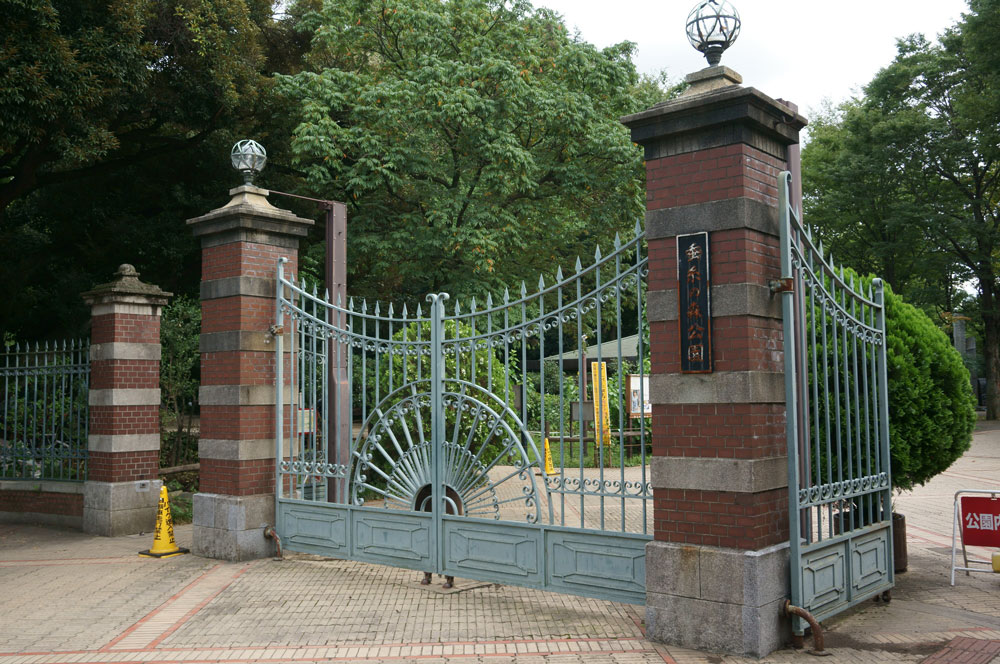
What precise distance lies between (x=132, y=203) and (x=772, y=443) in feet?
50.8

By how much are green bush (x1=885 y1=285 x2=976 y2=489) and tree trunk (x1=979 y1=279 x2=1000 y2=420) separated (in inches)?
904

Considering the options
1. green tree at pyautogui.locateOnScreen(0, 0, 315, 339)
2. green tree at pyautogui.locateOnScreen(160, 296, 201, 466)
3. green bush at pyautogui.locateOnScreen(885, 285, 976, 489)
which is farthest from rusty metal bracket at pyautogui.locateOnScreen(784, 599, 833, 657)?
green tree at pyautogui.locateOnScreen(0, 0, 315, 339)

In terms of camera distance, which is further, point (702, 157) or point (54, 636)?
point (54, 636)

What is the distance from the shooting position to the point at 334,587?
7.08 m

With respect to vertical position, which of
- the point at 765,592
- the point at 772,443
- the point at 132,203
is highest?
the point at 132,203

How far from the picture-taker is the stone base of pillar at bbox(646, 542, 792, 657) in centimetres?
495

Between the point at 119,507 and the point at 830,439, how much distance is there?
27.9 ft

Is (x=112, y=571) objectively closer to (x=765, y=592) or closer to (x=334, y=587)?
(x=334, y=587)

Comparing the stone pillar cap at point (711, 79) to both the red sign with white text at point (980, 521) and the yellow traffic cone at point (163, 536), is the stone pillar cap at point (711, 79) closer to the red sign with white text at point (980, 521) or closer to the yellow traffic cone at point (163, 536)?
the red sign with white text at point (980, 521)

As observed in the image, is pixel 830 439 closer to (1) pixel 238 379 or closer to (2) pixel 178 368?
(1) pixel 238 379

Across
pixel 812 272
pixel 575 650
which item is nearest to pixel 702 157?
pixel 812 272

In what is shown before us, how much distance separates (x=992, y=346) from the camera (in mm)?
27047

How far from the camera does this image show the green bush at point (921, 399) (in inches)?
269

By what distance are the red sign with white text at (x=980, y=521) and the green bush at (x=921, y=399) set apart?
39cm
